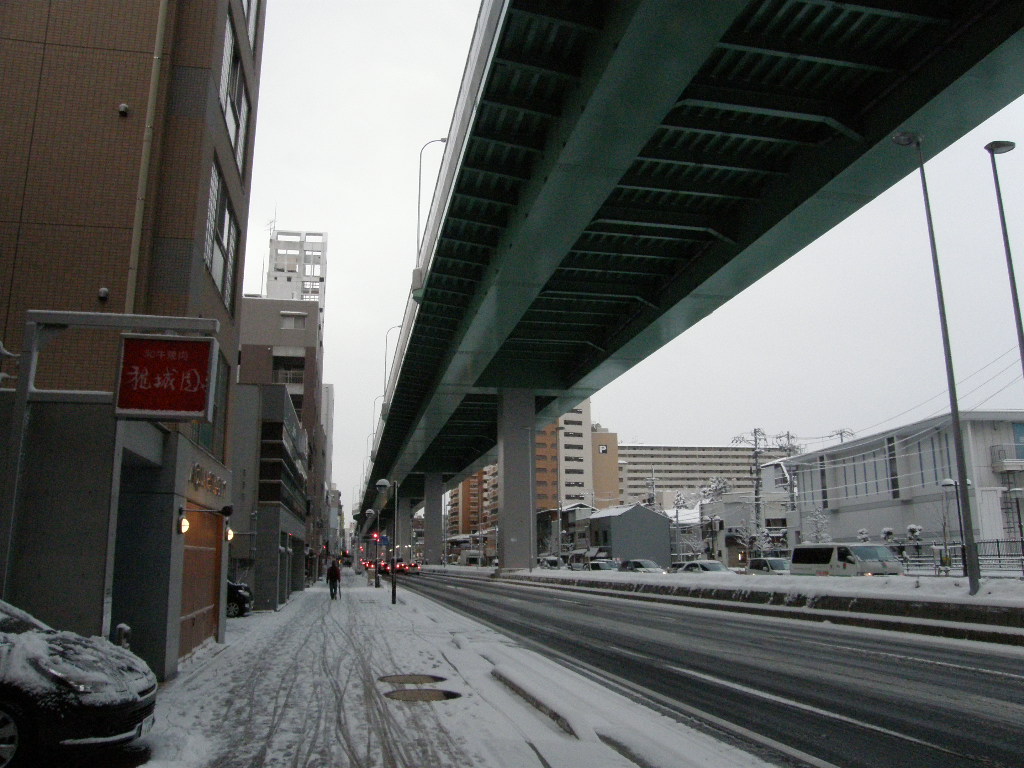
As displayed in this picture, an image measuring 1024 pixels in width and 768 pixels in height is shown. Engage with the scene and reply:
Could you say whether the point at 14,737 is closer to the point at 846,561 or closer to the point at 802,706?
the point at 802,706

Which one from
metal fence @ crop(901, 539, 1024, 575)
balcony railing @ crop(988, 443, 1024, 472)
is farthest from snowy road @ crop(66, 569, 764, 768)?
→ balcony railing @ crop(988, 443, 1024, 472)

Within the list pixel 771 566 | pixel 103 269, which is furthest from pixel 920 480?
pixel 103 269

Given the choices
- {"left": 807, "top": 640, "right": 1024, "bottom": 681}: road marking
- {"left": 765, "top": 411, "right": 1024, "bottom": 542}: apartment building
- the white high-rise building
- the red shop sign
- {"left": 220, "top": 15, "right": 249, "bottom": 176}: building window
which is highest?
the white high-rise building

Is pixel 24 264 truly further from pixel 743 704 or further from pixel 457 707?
pixel 743 704

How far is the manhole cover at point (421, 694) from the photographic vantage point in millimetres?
9148

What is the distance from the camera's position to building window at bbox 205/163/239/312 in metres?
14.5

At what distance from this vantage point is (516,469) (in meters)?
51.2

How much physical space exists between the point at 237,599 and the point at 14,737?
1832cm

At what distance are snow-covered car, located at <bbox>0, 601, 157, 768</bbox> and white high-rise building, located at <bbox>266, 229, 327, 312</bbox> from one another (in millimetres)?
138406

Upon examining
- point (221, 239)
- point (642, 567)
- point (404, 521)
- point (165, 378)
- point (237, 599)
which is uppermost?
point (221, 239)

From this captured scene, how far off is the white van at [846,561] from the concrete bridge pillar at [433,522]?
209ft

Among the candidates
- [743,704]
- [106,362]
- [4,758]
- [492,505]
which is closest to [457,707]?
[743,704]

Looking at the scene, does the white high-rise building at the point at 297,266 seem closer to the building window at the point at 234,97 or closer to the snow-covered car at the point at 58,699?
the building window at the point at 234,97

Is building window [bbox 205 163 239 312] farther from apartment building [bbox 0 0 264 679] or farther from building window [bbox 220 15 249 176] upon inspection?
building window [bbox 220 15 249 176]
